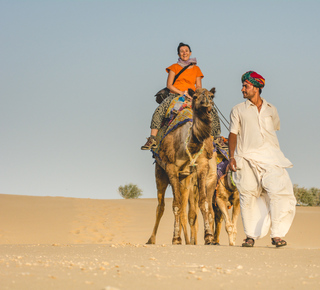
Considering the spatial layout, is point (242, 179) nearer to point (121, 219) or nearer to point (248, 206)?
point (248, 206)

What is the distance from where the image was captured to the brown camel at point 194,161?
10.7 meters

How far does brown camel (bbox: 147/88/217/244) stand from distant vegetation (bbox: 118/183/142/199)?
32456 mm

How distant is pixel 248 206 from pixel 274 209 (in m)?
0.41

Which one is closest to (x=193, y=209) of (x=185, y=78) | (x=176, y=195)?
(x=176, y=195)

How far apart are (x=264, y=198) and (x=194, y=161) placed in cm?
219

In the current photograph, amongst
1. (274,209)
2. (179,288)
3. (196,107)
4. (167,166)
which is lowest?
(179,288)

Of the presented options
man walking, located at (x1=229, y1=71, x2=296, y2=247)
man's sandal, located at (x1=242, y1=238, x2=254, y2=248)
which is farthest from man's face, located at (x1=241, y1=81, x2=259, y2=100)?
man's sandal, located at (x1=242, y1=238, x2=254, y2=248)

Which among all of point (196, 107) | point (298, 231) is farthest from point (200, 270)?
point (298, 231)

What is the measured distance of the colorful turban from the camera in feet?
30.8

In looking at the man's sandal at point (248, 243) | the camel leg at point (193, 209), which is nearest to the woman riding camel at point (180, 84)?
the camel leg at point (193, 209)

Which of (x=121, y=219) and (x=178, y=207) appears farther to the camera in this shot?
(x=121, y=219)

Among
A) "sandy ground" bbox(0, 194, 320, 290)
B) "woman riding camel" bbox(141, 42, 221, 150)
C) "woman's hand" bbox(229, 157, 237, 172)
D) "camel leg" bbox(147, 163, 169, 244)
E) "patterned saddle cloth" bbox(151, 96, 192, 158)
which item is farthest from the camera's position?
"camel leg" bbox(147, 163, 169, 244)

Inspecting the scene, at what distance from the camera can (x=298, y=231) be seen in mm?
22828

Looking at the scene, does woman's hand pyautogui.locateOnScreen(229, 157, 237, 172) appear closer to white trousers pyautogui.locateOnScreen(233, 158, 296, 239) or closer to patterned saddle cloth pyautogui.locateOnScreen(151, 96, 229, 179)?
white trousers pyautogui.locateOnScreen(233, 158, 296, 239)
